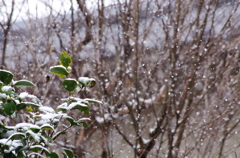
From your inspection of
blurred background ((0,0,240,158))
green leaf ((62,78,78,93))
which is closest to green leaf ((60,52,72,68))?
green leaf ((62,78,78,93))

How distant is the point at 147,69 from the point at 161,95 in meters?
0.52

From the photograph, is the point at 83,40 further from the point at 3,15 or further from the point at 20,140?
the point at 20,140

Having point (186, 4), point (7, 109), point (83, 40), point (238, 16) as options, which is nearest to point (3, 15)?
point (83, 40)

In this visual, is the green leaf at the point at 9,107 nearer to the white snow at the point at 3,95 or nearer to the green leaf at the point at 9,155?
the white snow at the point at 3,95

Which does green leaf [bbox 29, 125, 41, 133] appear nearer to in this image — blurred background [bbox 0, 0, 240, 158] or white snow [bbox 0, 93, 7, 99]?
white snow [bbox 0, 93, 7, 99]

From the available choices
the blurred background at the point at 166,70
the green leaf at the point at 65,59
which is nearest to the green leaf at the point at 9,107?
the green leaf at the point at 65,59

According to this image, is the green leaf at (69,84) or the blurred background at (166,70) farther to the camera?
the blurred background at (166,70)

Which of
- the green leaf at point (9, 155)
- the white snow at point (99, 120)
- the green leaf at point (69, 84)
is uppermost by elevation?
the white snow at point (99, 120)

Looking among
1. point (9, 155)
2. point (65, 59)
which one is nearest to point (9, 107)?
point (9, 155)

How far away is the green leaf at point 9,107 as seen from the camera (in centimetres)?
107

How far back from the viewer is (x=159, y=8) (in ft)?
11.2

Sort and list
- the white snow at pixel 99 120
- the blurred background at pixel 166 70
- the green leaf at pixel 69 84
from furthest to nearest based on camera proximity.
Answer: the white snow at pixel 99 120
the blurred background at pixel 166 70
the green leaf at pixel 69 84

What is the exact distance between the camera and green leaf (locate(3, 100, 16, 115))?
3.50 ft

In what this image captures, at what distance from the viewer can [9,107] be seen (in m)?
1.08
